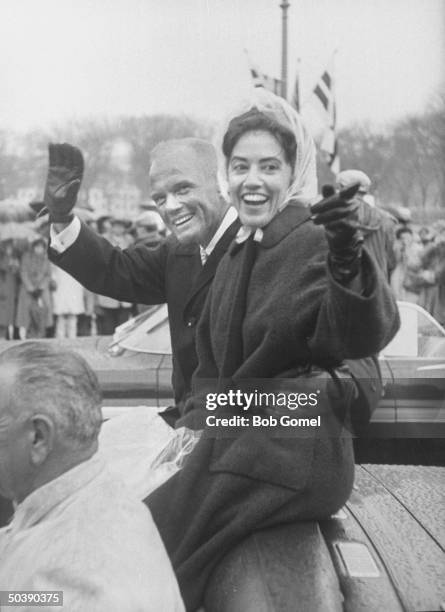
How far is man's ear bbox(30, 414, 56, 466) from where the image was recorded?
→ 1.62 m

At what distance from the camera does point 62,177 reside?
1831 mm

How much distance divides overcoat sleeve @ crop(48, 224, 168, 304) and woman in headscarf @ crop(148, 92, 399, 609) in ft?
0.65

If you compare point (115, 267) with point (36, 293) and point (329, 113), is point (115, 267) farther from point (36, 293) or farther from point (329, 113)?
point (329, 113)

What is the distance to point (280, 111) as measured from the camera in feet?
5.71

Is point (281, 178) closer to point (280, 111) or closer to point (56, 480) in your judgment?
point (280, 111)

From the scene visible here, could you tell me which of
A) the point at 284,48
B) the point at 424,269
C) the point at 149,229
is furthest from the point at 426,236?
the point at 149,229

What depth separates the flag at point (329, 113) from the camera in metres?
1.75

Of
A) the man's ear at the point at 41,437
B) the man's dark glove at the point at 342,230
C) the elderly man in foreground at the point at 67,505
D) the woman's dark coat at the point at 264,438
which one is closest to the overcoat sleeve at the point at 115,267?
the woman's dark coat at the point at 264,438

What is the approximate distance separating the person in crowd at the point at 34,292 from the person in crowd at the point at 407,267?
826 millimetres

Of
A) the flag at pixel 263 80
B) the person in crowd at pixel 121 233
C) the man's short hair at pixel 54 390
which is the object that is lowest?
the man's short hair at pixel 54 390

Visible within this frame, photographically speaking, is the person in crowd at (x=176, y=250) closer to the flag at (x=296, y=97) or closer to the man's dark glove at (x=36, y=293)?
the man's dark glove at (x=36, y=293)

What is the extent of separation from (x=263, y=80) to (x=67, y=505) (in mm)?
1058

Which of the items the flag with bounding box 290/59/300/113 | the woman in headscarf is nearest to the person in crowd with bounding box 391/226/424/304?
the woman in headscarf

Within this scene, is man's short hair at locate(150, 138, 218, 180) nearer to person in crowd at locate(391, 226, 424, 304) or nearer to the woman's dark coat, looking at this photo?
the woman's dark coat
